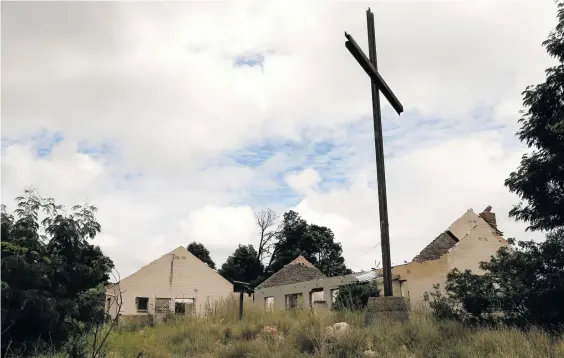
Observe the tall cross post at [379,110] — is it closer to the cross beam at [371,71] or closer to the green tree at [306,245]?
the cross beam at [371,71]

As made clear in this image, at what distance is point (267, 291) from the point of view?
41625 millimetres

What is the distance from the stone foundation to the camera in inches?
362

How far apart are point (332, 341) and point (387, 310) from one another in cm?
187

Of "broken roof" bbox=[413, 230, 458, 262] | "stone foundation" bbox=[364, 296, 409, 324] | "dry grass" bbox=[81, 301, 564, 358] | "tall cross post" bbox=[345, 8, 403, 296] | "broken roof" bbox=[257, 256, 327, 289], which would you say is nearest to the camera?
"dry grass" bbox=[81, 301, 564, 358]

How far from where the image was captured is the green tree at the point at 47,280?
8.00 metres

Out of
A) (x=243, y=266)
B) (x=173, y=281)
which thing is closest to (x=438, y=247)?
(x=173, y=281)

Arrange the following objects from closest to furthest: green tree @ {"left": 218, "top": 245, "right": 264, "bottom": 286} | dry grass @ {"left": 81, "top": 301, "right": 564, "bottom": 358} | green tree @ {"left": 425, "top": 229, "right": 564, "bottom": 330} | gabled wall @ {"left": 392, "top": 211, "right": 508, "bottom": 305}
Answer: dry grass @ {"left": 81, "top": 301, "right": 564, "bottom": 358} → green tree @ {"left": 425, "top": 229, "right": 564, "bottom": 330} → gabled wall @ {"left": 392, "top": 211, "right": 508, "bottom": 305} → green tree @ {"left": 218, "top": 245, "right": 264, "bottom": 286}

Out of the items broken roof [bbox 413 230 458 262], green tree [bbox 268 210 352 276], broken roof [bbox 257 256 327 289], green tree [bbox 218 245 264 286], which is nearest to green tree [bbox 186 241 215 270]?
green tree [bbox 218 245 264 286]

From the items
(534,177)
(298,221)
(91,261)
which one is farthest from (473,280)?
(298,221)

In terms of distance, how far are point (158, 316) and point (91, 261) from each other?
169 inches

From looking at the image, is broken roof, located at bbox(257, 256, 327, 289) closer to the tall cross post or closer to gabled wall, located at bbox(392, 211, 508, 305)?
gabled wall, located at bbox(392, 211, 508, 305)

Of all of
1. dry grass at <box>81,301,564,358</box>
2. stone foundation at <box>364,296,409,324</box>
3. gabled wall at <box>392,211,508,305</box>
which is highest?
gabled wall at <box>392,211,508,305</box>

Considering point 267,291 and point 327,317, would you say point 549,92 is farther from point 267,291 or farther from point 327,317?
point 267,291

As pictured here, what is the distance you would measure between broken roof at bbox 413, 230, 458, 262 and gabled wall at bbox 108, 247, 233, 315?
17.5 m
